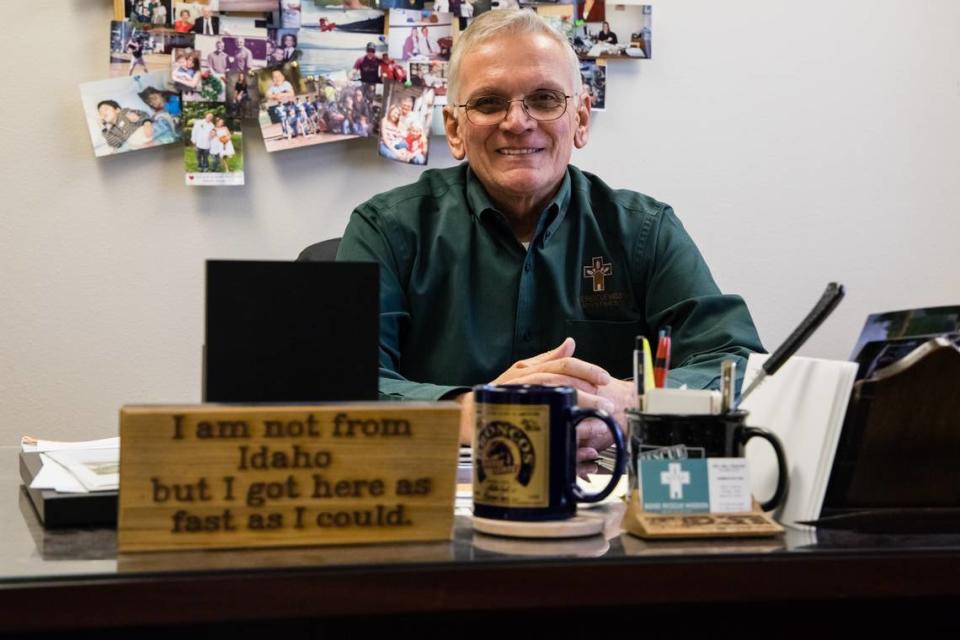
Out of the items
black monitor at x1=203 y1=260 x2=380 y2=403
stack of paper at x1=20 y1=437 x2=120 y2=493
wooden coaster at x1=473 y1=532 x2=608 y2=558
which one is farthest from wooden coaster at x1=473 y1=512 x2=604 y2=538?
stack of paper at x1=20 y1=437 x2=120 y2=493

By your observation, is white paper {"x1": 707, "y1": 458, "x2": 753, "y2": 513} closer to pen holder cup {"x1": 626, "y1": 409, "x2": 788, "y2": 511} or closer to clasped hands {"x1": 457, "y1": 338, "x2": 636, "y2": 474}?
pen holder cup {"x1": 626, "y1": 409, "x2": 788, "y2": 511}

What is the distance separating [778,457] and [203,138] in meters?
1.62

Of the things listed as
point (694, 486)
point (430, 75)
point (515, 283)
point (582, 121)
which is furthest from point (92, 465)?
point (430, 75)

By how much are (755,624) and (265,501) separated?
0.35 metres

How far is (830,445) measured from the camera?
2.77ft

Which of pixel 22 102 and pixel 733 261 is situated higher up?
pixel 22 102

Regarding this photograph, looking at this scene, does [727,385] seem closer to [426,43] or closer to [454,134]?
[454,134]

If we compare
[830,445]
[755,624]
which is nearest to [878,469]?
[830,445]

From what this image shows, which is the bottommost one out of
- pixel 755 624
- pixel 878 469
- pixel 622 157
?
pixel 755 624

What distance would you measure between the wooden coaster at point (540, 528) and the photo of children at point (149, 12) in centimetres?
167

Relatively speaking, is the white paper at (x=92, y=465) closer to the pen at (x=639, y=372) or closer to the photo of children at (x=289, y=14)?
the pen at (x=639, y=372)

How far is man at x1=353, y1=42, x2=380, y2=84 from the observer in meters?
2.29

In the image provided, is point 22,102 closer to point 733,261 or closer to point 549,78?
point 549,78

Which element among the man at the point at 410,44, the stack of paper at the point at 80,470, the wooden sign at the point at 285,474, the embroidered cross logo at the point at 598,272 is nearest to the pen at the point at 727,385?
the wooden sign at the point at 285,474
